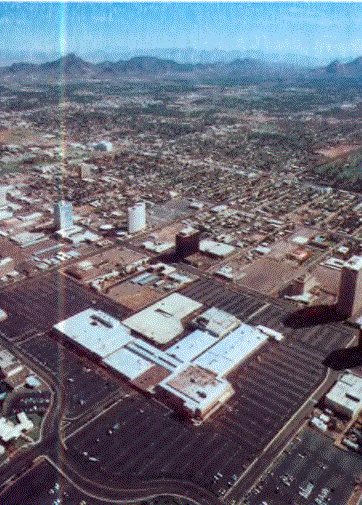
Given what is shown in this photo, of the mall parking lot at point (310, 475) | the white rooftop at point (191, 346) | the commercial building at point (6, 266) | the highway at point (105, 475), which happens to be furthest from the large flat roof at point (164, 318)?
the commercial building at point (6, 266)

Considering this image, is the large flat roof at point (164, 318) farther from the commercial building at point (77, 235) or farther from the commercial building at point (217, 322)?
the commercial building at point (77, 235)

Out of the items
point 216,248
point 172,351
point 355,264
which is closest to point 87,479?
point 172,351

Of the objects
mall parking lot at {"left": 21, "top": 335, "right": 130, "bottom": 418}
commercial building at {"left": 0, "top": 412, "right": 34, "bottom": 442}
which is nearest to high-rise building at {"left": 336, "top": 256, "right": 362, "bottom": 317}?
mall parking lot at {"left": 21, "top": 335, "right": 130, "bottom": 418}

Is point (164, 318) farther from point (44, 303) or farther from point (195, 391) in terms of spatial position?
point (44, 303)

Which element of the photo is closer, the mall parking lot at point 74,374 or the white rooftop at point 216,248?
the mall parking lot at point 74,374

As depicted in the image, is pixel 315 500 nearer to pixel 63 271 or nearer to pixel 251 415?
pixel 251 415
